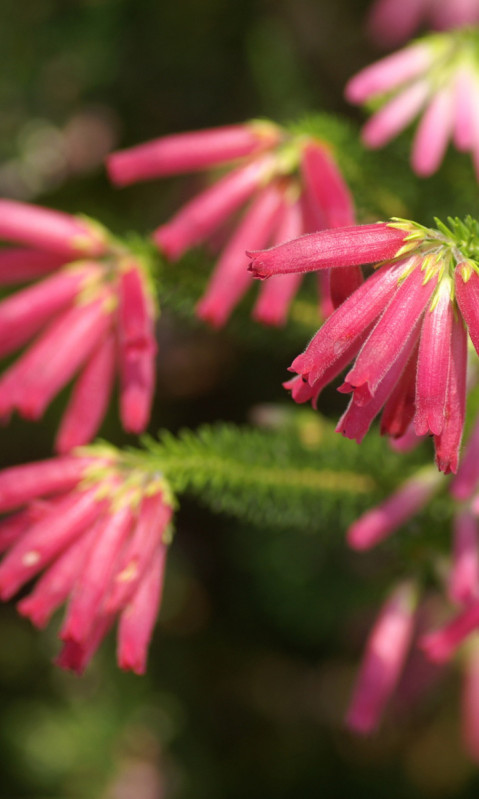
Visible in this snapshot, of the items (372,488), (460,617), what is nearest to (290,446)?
(372,488)

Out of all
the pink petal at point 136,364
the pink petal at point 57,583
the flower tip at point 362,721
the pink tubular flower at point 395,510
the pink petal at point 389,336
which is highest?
the pink petal at point 389,336

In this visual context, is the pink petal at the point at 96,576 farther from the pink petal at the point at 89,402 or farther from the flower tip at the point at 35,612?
the pink petal at the point at 89,402

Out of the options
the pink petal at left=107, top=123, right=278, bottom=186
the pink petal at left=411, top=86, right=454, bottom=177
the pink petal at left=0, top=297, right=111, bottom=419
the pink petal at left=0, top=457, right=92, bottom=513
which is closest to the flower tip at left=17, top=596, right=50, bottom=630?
the pink petal at left=0, top=457, right=92, bottom=513

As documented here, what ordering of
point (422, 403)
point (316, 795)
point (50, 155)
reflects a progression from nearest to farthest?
point (422, 403)
point (316, 795)
point (50, 155)

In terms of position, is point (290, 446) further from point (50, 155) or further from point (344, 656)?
point (50, 155)

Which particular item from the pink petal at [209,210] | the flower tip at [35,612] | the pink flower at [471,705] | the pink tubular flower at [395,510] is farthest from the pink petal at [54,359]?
the pink flower at [471,705]

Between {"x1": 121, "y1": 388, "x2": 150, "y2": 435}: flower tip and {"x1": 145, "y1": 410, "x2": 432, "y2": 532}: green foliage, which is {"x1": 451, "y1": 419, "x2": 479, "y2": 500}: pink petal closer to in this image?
{"x1": 145, "y1": 410, "x2": 432, "y2": 532}: green foliage
